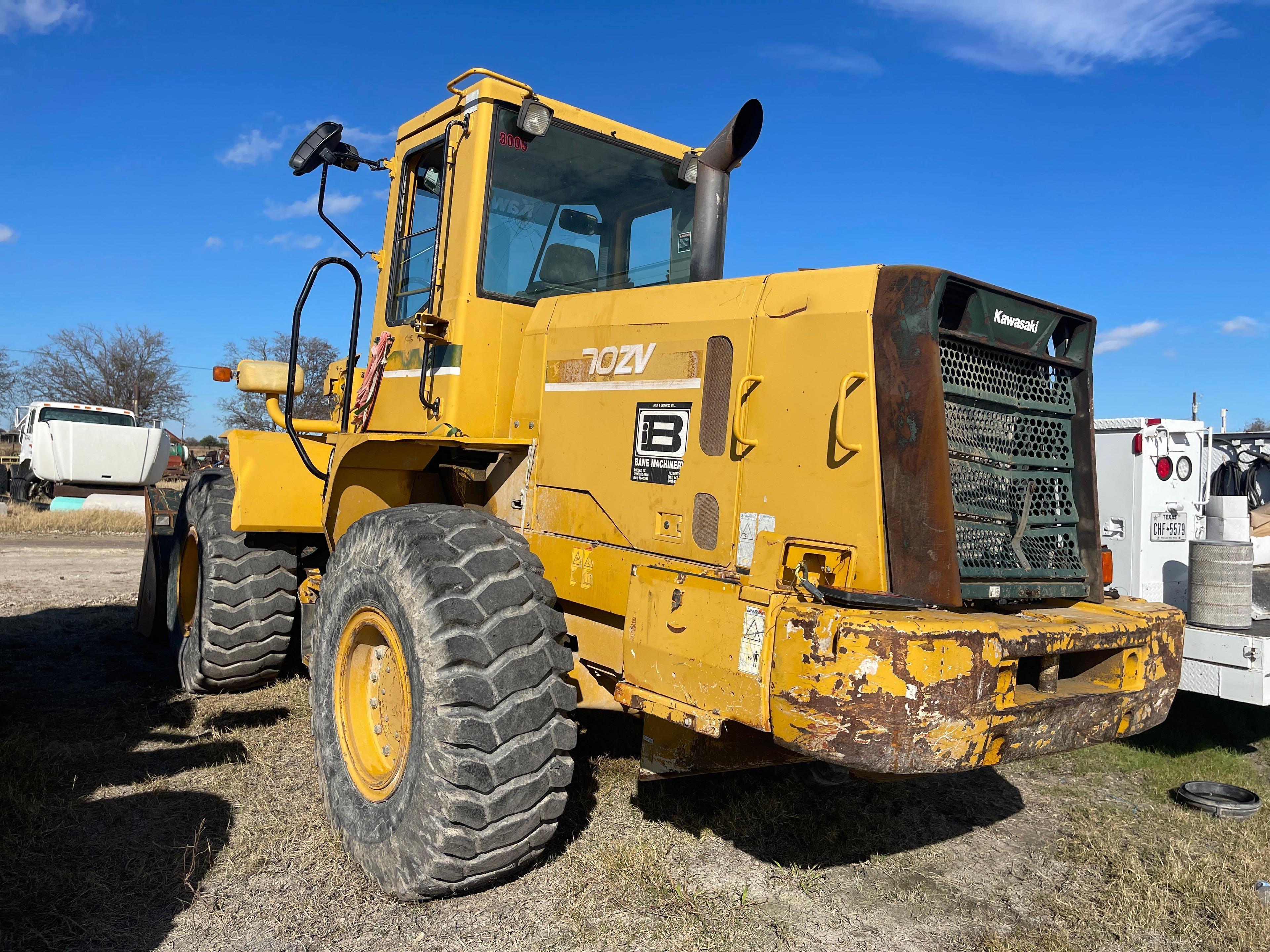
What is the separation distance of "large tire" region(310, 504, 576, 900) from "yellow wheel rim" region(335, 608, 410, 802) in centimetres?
8

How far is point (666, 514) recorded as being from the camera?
11.0ft

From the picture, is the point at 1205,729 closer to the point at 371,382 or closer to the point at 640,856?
the point at 640,856

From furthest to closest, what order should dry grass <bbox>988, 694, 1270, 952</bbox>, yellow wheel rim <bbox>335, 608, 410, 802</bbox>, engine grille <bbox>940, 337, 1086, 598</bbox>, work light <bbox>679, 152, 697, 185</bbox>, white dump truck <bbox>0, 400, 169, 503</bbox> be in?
white dump truck <bbox>0, 400, 169, 503</bbox> → work light <bbox>679, 152, 697, 185</bbox> → yellow wheel rim <bbox>335, 608, 410, 802</bbox> → dry grass <bbox>988, 694, 1270, 952</bbox> → engine grille <bbox>940, 337, 1086, 598</bbox>

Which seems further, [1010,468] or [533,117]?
[533,117]

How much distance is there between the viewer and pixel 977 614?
2920 mm

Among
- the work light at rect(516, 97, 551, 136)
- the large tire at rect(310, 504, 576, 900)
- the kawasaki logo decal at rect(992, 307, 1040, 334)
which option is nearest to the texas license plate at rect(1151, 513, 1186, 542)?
the kawasaki logo decal at rect(992, 307, 1040, 334)

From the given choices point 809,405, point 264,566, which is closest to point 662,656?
point 809,405

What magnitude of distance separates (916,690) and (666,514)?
1.15 metres

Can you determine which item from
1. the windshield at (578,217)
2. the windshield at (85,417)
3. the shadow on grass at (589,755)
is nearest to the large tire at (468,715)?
the shadow on grass at (589,755)

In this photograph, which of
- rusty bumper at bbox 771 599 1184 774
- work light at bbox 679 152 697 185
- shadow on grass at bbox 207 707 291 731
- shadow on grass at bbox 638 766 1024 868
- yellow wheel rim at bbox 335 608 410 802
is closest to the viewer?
rusty bumper at bbox 771 599 1184 774

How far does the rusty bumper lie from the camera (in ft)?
8.43

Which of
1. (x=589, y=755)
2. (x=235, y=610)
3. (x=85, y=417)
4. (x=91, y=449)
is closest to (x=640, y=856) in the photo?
(x=589, y=755)

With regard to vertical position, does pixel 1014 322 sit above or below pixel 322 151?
below

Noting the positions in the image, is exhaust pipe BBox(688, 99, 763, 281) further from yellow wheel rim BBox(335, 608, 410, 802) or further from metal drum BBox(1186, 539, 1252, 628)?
metal drum BBox(1186, 539, 1252, 628)
